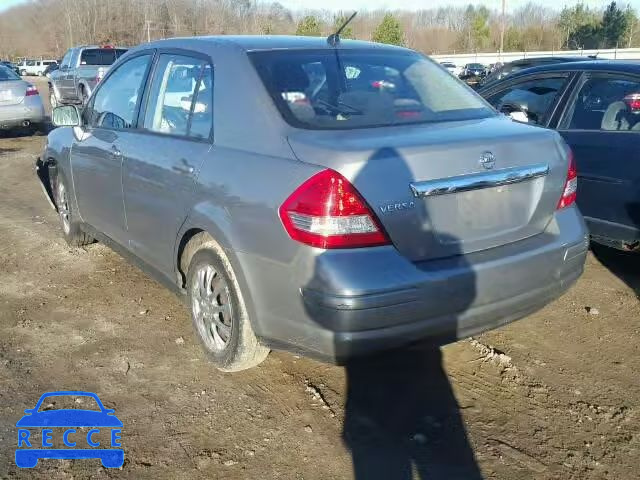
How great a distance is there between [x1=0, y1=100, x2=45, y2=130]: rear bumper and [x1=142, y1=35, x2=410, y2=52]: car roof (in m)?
→ 9.47

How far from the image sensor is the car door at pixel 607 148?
4.46 metres

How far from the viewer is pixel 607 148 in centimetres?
461


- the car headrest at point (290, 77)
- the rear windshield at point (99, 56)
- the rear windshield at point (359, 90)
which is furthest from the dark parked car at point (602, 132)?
the rear windshield at point (99, 56)

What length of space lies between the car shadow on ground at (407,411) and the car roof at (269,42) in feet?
3.90

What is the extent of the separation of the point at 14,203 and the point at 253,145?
5.38 metres

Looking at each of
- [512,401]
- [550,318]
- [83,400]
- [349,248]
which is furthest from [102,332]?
[550,318]

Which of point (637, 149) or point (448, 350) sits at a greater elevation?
point (637, 149)

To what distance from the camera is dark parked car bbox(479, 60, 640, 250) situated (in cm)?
447

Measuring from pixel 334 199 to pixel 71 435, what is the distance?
163 centimetres

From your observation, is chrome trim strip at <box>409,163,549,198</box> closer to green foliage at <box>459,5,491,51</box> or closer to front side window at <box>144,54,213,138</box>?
front side window at <box>144,54,213,138</box>

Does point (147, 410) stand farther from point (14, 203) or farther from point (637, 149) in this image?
point (14, 203)

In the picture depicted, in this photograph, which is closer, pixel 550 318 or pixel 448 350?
pixel 448 350

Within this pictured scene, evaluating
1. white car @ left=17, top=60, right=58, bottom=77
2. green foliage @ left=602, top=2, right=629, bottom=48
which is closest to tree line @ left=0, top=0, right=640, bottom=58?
green foliage @ left=602, top=2, right=629, bottom=48

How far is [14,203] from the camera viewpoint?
737cm
